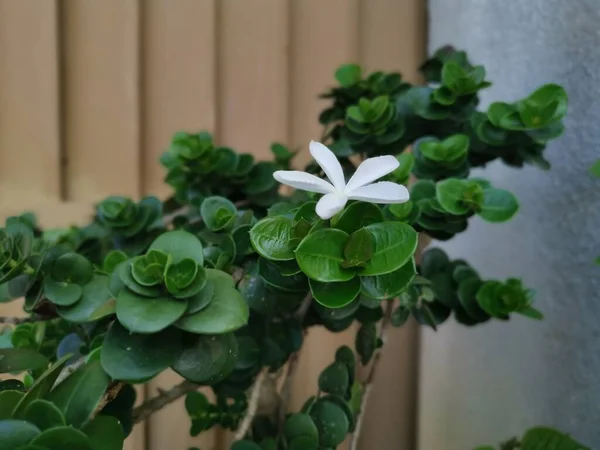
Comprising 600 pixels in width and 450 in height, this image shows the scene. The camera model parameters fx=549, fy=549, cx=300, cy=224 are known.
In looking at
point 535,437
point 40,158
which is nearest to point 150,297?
point 535,437

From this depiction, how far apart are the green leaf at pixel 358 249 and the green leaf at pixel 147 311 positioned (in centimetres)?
7

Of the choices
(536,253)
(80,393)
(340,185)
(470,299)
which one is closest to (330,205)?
(340,185)

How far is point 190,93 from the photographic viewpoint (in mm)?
688

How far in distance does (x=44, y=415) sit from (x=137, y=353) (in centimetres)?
4

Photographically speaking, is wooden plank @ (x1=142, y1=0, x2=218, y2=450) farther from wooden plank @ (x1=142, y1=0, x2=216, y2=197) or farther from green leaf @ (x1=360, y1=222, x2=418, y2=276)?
green leaf @ (x1=360, y1=222, x2=418, y2=276)

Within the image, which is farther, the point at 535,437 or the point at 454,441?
the point at 454,441

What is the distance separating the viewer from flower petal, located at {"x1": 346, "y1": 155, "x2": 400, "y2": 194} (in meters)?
0.22

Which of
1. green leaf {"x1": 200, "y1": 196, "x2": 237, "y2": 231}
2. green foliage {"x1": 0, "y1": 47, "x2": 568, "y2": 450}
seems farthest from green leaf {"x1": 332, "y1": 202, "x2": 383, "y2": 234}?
green leaf {"x1": 200, "y1": 196, "x2": 237, "y2": 231}

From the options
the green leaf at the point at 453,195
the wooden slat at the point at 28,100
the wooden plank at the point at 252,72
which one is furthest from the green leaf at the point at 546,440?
the wooden slat at the point at 28,100

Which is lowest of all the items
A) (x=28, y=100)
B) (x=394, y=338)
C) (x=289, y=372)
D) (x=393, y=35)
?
(x=394, y=338)

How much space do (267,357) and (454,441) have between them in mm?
445

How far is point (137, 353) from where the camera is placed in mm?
238

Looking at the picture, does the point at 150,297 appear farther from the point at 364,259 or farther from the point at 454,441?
the point at 454,441

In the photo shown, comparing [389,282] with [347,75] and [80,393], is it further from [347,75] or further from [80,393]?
[347,75]
